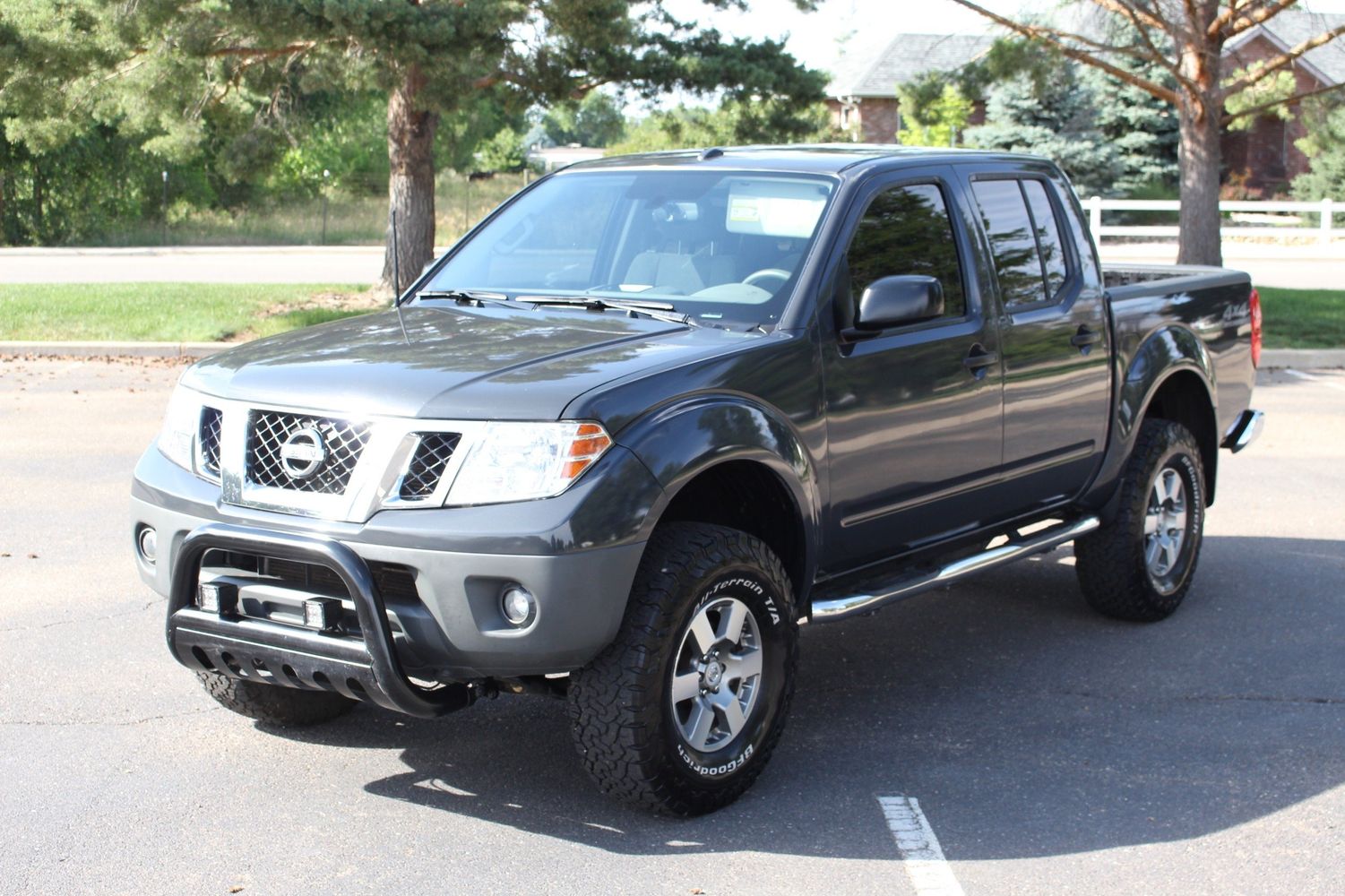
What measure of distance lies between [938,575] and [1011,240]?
148 cm

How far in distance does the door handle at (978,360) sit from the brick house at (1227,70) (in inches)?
1619

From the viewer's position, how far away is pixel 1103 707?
5742 mm

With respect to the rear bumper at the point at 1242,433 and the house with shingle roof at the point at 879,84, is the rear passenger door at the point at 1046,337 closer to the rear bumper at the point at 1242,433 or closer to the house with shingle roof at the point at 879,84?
the rear bumper at the point at 1242,433

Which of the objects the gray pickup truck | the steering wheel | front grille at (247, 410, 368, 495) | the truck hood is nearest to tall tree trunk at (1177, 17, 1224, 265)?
the gray pickup truck

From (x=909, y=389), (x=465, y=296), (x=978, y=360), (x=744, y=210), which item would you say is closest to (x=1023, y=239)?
(x=978, y=360)

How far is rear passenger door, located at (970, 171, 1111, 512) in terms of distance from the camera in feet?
19.8

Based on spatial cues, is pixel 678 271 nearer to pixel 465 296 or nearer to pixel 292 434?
pixel 465 296

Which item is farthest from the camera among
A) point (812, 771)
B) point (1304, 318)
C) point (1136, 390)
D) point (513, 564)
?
point (1304, 318)

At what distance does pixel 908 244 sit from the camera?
5648 millimetres

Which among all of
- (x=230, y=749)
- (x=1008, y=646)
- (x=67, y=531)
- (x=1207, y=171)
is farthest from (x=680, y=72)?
(x=230, y=749)

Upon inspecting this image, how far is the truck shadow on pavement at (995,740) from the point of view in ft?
15.2

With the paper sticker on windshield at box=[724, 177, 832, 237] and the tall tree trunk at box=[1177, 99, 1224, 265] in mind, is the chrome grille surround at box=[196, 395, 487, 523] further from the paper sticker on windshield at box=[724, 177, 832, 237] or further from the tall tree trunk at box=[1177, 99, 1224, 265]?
the tall tree trunk at box=[1177, 99, 1224, 265]

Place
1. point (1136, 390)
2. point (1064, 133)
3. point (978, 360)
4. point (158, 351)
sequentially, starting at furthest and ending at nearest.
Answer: point (1064, 133), point (158, 351), point (1136, 390), point (978, 360)

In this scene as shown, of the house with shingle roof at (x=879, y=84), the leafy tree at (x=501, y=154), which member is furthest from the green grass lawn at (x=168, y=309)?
the leafy tree at (x=501, y=154)
